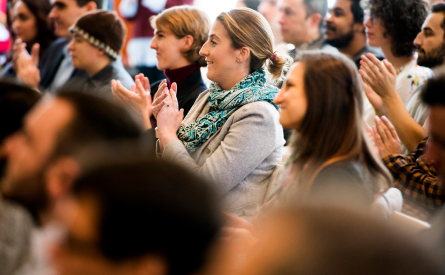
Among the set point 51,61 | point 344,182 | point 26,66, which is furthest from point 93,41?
point 344,182

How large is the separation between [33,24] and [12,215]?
322 cm

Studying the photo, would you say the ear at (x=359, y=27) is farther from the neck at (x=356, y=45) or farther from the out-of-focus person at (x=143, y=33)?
the out-of-focus person at (x=143, y=33)

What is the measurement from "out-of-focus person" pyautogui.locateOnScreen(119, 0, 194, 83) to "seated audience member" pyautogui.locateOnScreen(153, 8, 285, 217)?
169 centimetres

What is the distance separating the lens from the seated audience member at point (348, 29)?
3.45 m

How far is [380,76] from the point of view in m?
2.32

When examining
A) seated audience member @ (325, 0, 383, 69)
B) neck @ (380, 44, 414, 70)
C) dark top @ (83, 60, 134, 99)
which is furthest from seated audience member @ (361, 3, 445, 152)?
dark top @ (83, 60, 134, 99)

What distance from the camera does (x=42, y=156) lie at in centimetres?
103

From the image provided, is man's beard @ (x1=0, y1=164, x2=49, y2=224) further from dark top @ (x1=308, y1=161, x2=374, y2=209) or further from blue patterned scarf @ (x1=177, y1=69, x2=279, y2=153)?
blue patterned scarf @ (x1=177, y1=69, x2=279, y2=153)

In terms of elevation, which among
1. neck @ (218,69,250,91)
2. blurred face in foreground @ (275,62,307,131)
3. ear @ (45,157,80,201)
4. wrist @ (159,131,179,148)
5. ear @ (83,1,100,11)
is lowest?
ear @ (83,1,100,11)

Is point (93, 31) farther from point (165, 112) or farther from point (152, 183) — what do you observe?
point (152, 183)

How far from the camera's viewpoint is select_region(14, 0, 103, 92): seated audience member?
357 centimetres

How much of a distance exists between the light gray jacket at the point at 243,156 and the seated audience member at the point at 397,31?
1.00 meters

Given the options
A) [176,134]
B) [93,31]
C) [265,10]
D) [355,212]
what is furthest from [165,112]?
[265,10]

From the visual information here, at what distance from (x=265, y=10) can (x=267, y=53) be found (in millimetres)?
2266
